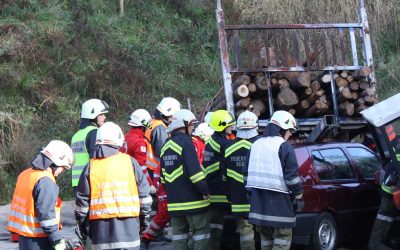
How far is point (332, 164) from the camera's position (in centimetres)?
962

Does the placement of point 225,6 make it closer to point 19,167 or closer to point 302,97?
point 19,167

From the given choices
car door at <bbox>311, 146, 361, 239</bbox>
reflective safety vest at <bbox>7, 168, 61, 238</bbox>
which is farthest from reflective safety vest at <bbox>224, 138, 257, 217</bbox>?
reflective safety vest at <bbox>7, 168, 61, 238</bbox>

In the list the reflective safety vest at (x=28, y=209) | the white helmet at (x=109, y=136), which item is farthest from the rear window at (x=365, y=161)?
the reflective safety vest at (x=28, y=209)

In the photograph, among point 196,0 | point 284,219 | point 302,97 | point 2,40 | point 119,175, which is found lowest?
point 284,219

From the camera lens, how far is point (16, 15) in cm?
1811

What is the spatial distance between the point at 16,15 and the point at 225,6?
6.06 m

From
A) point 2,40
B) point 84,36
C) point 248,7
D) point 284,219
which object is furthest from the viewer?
point 248,7

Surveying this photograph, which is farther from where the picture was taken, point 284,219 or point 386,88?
point 386,88

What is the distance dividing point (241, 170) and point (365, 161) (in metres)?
2.25

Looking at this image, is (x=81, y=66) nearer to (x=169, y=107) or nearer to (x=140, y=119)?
(x=140, y=119)

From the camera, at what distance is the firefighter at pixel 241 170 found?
28.7 ft

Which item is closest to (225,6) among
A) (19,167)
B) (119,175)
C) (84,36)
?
(84,36)

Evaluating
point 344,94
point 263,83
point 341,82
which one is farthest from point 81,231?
point 341,82

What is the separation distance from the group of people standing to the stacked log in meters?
1.40
